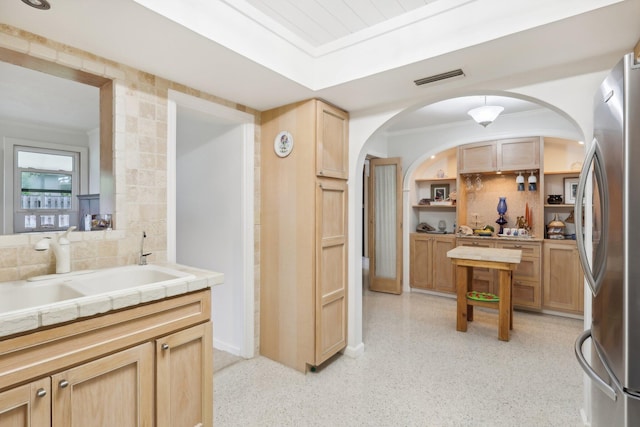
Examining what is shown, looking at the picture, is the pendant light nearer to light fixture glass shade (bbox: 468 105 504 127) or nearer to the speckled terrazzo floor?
light fixture glass shade (bbox: 468 105 504 127)

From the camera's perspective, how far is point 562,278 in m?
3.87

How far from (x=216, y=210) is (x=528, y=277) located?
388cm

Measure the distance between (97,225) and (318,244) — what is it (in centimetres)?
148

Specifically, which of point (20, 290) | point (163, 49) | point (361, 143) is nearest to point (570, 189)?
point (361, 143)

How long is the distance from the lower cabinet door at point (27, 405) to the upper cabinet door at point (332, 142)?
1.93m

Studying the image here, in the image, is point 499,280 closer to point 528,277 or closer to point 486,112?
point 528,277

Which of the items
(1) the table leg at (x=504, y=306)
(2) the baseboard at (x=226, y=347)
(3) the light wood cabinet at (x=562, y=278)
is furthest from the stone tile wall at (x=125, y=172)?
(3) the light wood cabinet at (x=562, y=278)

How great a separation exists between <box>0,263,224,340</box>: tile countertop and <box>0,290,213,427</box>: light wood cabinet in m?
0.05

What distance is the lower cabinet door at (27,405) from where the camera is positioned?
1.08m

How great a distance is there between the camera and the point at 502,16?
1662 millimetres

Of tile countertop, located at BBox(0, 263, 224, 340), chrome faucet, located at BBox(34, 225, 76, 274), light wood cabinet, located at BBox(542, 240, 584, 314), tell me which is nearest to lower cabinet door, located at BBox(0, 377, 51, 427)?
tile countertop, located at BBox(0, 263, 224, 340)

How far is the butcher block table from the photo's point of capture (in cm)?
322

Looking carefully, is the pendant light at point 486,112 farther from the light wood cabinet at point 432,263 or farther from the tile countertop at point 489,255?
the light wood cabinet at point 432,263

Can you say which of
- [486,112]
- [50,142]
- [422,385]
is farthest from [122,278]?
[486,112]
